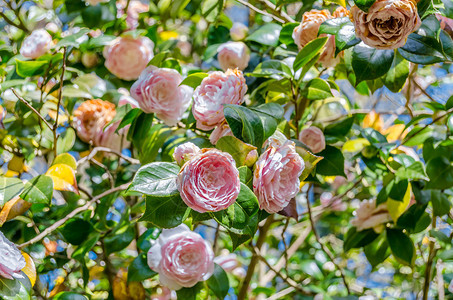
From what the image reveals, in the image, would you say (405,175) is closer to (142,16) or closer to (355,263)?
(142,16)

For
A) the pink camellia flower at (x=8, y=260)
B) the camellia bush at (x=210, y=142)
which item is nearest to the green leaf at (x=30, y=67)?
the camellia bush at (x=210, y=142)

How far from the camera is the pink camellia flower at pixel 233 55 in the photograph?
1.10 m

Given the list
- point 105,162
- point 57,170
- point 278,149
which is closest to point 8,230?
point 57,170

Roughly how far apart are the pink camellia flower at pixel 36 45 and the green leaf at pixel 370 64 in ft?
2.32

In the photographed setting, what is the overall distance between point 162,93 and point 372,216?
1.73ft

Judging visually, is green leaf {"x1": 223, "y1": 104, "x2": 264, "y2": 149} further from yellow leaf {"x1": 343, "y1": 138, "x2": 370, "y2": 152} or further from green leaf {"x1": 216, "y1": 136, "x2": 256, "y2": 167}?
yellow leaf {"x1": 343, "y1": 138, "x2": 370, "y2": 152}

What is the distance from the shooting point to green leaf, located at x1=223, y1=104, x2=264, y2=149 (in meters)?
0.68

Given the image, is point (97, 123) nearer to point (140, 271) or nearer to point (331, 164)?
point (140, 271)

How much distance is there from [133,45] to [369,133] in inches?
22.3

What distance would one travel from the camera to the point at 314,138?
3.11 ft

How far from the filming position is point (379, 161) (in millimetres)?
1028

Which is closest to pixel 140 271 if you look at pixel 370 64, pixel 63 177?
pixel 63 177

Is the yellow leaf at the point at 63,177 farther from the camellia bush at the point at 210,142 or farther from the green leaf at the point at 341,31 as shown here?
the green leaf at the point at 341,31

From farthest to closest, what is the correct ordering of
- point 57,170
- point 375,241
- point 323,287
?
point 323,287
point 375,241
point 57,170
